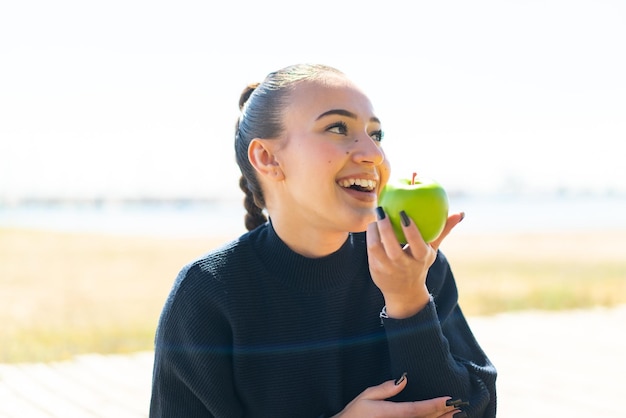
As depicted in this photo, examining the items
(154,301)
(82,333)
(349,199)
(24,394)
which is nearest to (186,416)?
(349,199)

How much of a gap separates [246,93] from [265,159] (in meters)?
0.37

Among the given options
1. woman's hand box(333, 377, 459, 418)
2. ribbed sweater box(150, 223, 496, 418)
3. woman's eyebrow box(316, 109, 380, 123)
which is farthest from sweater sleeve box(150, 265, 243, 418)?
woman's eyebrow box(316, 109, 380, 123)

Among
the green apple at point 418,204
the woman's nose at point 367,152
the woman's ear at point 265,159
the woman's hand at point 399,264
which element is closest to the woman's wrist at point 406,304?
the woman's hand at point 399,264

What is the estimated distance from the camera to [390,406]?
1.81m

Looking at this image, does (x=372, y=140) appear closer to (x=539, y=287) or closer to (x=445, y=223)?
(x=445, y=223)

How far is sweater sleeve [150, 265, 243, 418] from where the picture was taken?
1921 millimetres

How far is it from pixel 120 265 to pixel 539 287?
228 inches

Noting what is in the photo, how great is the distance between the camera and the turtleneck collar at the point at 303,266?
2035 mm

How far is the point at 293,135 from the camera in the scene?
1998mm

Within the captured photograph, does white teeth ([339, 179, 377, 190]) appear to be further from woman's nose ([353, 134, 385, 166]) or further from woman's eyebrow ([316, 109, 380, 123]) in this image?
woman's eyebrow ([316, 109, 380, 123])

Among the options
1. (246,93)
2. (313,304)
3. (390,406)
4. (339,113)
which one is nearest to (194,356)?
(313,304)

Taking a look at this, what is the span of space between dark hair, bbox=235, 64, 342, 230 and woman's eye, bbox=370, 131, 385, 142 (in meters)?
0.20

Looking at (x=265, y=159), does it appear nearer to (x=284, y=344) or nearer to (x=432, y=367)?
(x=284, y=344)

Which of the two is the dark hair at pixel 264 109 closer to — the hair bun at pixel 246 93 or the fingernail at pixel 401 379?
the hair bun at pixel 246 93
